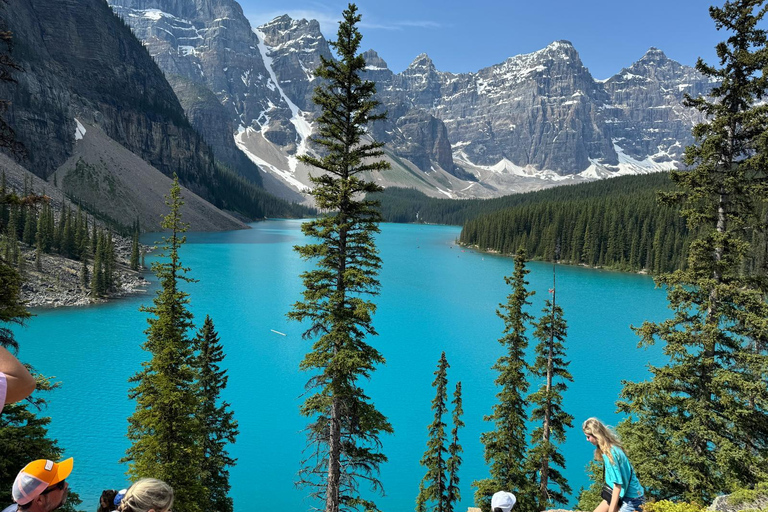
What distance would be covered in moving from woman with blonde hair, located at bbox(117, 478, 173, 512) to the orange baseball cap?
24.5 inches

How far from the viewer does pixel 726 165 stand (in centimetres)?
1212

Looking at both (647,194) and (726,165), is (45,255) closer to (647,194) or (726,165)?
(726,165)

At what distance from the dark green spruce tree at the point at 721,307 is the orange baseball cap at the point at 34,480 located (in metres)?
12.7

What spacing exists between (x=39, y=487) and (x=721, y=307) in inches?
593

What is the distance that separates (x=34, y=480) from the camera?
4.16m

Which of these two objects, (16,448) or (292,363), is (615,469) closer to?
(16,448)

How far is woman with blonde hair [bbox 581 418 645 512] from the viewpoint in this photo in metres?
6.77

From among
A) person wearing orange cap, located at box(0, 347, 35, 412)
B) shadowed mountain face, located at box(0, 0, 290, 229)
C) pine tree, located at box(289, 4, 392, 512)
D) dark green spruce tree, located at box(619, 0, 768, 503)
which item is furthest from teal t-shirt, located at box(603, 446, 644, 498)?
shadowed mountain face, located at box(0, 0, 290, 229)

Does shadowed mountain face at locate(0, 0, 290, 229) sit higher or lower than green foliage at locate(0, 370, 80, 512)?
higher

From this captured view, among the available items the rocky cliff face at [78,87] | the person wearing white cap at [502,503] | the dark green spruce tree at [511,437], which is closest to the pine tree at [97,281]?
the dark green spruce tree at [511,437]

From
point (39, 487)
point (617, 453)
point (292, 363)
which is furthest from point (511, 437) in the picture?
point (292, 363)

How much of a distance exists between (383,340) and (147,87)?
20345 cm

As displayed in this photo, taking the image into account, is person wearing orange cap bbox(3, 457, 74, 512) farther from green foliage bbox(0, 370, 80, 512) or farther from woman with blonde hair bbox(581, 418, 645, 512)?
green foliage bbox(0, 370, 80, 512)

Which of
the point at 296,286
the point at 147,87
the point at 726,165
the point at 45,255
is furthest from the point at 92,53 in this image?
the point at 726,165
